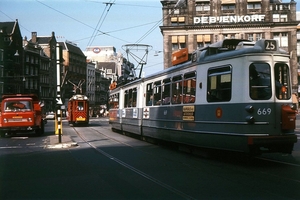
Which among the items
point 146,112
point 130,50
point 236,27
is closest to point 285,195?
point 146,112

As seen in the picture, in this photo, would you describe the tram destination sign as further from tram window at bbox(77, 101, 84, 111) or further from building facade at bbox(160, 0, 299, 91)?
tram window at bbox(77, 101, 84, 111)

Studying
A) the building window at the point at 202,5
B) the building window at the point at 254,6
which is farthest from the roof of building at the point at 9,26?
the building window at the point at 254,6

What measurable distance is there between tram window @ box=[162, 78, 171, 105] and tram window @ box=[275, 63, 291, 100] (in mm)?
4823

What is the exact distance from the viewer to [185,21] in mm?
68188

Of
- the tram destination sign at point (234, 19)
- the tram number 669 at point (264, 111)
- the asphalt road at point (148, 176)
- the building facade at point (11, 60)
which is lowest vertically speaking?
the asphalt road at point (148, 176)

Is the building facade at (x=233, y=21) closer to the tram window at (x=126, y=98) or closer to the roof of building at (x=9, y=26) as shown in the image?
the roof of building at (x=9, y=26)

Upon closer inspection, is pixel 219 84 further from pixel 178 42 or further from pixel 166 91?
pixel 178 42

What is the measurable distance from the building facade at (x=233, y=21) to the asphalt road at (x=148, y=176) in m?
55.1

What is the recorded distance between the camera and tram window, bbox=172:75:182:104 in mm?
13566

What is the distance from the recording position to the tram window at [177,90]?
13.6m

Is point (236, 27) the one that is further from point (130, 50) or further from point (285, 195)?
point (285, 195)

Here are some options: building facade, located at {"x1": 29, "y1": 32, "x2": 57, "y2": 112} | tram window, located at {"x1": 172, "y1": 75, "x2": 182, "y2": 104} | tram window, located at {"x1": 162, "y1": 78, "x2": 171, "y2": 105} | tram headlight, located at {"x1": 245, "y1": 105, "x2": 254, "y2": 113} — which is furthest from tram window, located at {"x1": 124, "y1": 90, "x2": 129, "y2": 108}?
building facade, located at {"x1": 29, "y1": 32, "x2": 57, "y2": 112}

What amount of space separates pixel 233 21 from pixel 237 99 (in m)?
58.9

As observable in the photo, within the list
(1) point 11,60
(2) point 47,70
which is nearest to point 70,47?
(2) point 47,70
